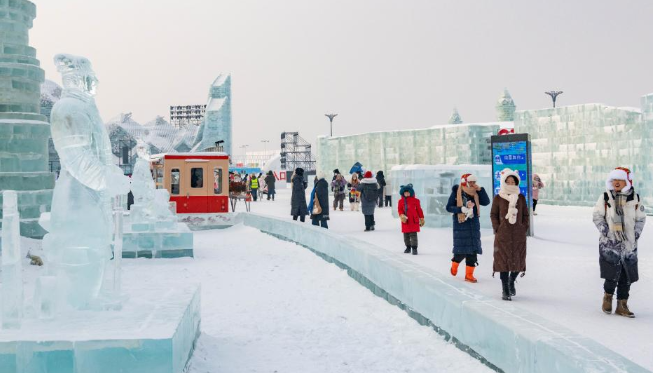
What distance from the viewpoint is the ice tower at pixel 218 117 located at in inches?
1754

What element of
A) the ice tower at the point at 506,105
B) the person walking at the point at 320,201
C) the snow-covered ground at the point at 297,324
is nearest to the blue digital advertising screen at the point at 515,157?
the person walking at the point at 320,201

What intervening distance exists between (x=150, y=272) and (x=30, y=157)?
13.2 feet

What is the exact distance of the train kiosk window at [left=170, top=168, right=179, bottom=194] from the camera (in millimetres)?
18348

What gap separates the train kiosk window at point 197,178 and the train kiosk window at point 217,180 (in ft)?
1.12

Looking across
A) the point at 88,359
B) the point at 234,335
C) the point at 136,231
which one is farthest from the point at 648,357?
the point at 136,231

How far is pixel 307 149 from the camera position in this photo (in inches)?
2616

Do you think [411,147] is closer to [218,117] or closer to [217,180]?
[217,180]

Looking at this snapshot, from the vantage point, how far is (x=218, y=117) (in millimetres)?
44562

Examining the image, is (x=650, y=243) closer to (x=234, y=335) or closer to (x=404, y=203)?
(x=404, y=203)

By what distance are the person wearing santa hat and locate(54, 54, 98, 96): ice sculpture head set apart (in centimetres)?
486

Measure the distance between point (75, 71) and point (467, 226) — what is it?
Result: 17.5 ft

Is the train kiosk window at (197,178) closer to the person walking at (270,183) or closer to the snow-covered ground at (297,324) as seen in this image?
the snow-covered ground at (297,324)

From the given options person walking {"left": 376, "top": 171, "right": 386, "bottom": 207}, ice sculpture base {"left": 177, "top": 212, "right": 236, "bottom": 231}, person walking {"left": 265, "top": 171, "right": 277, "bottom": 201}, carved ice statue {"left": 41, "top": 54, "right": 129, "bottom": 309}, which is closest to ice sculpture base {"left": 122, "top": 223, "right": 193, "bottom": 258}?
ice sculpture base {"left": 177, "top": 212, "right": 236, "bottom": 231}

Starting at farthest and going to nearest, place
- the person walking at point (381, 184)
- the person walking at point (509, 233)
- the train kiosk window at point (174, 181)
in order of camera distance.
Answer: the person walking at point (381, 184) < the train kiosk window at point (174, 181) < the person walking at point (509, 233)
